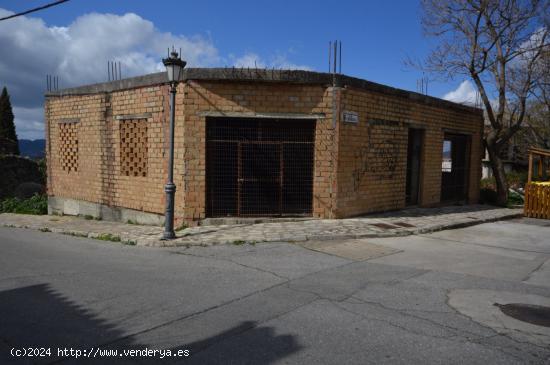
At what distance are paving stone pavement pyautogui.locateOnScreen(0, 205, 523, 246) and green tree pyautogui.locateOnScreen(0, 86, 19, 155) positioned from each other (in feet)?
71.1

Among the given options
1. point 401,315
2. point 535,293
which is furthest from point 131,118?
point 535,293

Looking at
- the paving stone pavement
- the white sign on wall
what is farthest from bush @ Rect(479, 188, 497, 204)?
the white sign on wall

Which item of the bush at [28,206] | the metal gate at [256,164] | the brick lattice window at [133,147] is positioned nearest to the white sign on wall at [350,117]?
the metal gate at [256,164]

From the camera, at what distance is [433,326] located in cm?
401

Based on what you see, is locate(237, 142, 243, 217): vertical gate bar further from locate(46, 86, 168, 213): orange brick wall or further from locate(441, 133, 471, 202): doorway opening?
locate(441, 133, 471, 202): doorway opening

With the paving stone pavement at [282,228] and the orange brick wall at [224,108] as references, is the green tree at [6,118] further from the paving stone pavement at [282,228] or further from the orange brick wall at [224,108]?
the orange brick wall at [224,108]

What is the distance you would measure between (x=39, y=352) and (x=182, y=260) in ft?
10.7

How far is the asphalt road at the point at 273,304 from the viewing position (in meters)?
3.50

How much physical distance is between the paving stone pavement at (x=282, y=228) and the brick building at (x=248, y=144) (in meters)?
0.50

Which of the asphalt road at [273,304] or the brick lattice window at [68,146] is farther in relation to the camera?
the brick lattice window at [68,146]

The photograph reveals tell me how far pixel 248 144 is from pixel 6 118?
2874 centimetres

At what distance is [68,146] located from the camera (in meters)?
12.7

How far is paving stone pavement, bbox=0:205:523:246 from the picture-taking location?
802cm

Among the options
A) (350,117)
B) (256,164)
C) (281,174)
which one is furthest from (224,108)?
(350,117)
